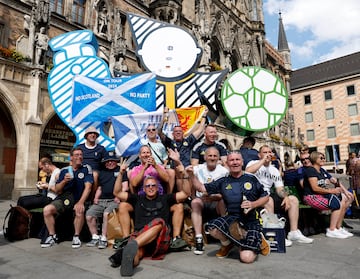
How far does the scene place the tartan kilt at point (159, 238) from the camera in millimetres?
3174

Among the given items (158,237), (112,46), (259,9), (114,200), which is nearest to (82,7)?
(112,46)

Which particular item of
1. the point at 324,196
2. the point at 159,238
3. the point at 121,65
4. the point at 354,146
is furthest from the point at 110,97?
the point at 354,146

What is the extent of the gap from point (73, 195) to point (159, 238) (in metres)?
1.85

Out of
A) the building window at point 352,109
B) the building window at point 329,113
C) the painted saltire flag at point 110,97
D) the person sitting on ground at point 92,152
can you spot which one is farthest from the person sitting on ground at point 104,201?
the building window at point 329,113

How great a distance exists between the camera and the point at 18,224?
444 centimetres

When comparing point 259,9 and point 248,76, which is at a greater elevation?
point 259,9

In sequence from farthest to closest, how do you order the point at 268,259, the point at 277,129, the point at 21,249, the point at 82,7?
1. the point at 277,129
2. the point at 82,7
3. the point at 21,249
4. the point at 268,259

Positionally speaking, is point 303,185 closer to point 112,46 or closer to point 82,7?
point 112,46

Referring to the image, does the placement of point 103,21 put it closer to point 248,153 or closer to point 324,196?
→ point 248,153

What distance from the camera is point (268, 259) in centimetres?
315

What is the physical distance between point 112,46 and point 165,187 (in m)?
13.9

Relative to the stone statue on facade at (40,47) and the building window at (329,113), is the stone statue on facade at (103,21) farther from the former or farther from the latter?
the building window at (329,113)

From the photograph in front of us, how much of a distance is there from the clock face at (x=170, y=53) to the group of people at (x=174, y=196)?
1.55 meters

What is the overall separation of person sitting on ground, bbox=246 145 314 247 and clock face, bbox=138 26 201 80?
270 cm
